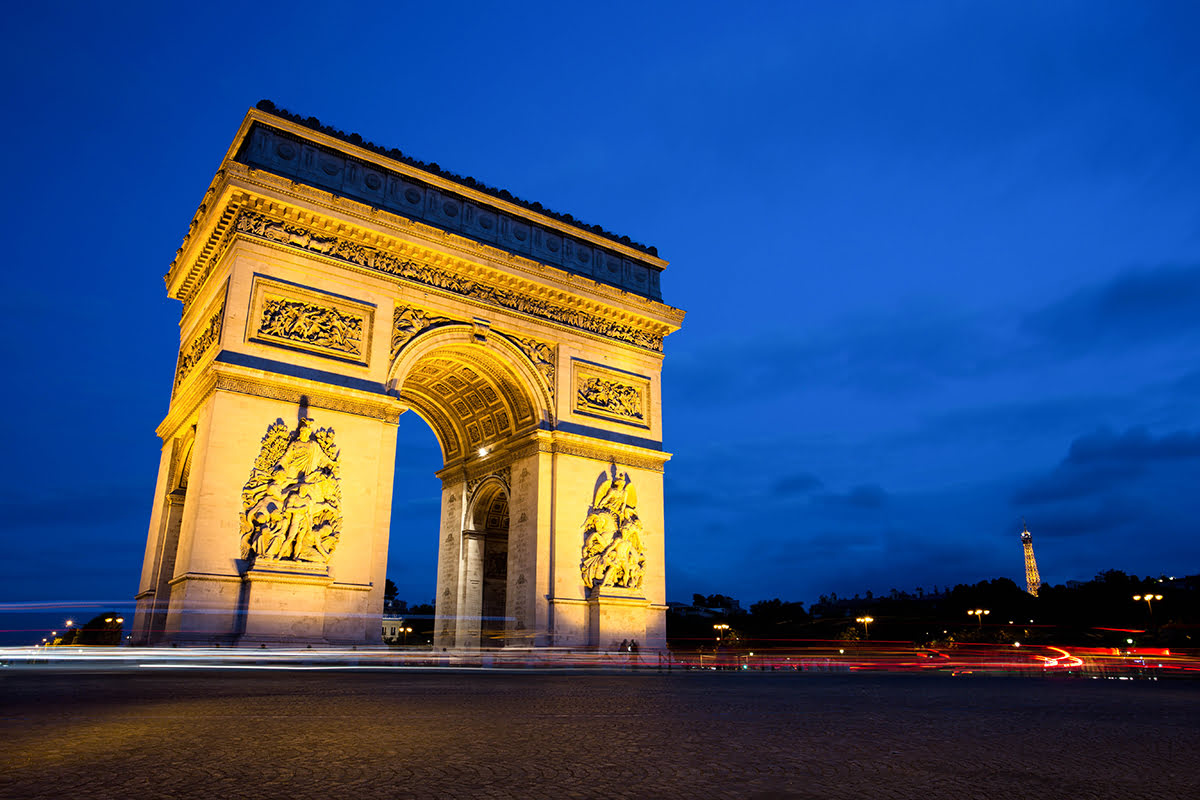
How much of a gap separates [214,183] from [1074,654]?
107 feet

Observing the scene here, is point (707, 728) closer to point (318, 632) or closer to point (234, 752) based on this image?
point (234, 752)

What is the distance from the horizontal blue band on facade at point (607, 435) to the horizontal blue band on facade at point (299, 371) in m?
5.25

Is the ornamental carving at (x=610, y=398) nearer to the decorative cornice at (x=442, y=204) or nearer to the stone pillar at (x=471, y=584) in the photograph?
the decorative cornice at (x=442, y=204)

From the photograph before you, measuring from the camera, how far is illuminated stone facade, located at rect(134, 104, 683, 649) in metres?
16.6

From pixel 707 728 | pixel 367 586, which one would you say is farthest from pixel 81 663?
pixel 707 728

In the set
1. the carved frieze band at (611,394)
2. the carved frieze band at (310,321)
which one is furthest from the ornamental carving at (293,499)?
the carved frieze band at (611,394)

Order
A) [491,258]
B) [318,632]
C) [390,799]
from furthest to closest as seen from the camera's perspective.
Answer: [491,258] < [318,632] < [390,799]

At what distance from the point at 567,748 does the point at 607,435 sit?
18863 mm

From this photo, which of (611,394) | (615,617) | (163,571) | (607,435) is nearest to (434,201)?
(611,394)

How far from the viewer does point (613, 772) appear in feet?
10.3

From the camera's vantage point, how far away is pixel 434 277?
20844 mm

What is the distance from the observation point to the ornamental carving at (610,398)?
893 inches

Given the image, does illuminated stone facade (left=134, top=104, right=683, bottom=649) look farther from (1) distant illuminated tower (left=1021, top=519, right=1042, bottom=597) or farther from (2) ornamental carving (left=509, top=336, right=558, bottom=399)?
(1) distant illuminated tower (left=1021, top=519, right=1042, bottom=597)

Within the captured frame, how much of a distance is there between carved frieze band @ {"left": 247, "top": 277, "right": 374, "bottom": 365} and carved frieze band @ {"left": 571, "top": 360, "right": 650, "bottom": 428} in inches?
246
